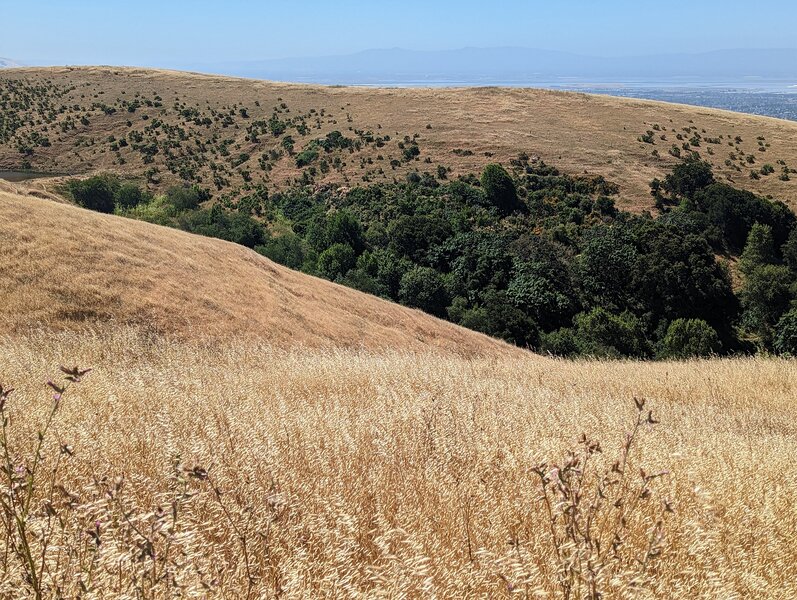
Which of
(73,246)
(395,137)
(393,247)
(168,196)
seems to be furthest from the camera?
(395,137)

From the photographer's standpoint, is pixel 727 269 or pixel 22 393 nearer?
pixel 22 393

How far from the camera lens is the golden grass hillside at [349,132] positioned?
62.3m

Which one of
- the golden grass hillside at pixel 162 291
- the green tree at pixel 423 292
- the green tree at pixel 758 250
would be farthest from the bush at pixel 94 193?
the green tree at pixel 758 250

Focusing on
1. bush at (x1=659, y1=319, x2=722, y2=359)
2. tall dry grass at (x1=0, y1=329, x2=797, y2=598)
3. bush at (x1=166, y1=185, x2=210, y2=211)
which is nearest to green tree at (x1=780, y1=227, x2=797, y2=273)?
bush at (x1=659, y1=319, x2=722, y2=359)

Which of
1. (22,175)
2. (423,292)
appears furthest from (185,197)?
(423,292)

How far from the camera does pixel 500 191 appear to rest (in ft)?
177

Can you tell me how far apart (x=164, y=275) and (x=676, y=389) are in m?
12.3

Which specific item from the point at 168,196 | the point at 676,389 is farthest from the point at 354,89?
the point at 676,389

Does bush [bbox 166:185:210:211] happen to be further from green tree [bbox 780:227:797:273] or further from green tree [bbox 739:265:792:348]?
green tree [bbox 780:227:797:273]

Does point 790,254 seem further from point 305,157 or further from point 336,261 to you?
point 305,157

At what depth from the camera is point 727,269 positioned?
1922 inches

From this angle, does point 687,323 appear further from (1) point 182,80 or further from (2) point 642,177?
(1) point 182,80

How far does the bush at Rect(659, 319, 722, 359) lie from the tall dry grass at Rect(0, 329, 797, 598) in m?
27.6

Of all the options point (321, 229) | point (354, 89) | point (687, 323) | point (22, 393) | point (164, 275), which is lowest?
point (687, 323)
